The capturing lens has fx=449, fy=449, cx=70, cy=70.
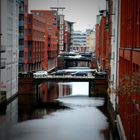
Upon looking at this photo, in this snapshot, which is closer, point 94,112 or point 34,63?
point 94,112

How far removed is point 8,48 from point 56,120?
50.7 ft

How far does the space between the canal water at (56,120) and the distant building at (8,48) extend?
223 centimetres

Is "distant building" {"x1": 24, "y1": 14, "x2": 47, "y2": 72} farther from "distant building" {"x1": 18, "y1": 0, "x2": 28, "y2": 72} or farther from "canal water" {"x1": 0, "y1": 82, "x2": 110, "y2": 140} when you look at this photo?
"canal water" {"x1": 0, "y1": 82, "x2": 110, "y2": 140}

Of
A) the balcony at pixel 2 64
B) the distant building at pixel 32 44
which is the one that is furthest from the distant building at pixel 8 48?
the distant building at pixel 32 44

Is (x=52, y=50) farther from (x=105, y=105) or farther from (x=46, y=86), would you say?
(x=105, y=105)

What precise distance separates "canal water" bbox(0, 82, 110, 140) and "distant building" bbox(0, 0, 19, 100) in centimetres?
223

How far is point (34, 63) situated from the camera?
89.7 metres

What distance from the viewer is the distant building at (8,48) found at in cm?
5175

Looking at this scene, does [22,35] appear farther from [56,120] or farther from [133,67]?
[133,67]

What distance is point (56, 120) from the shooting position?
44719 mm

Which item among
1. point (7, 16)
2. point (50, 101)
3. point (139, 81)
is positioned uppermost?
point (7, 16)

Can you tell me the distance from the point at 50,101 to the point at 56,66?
78982mm

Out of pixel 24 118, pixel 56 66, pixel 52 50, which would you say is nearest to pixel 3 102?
pixel 24 118

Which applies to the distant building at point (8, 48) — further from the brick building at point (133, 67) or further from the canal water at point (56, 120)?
the brick building at point (133, 67)
